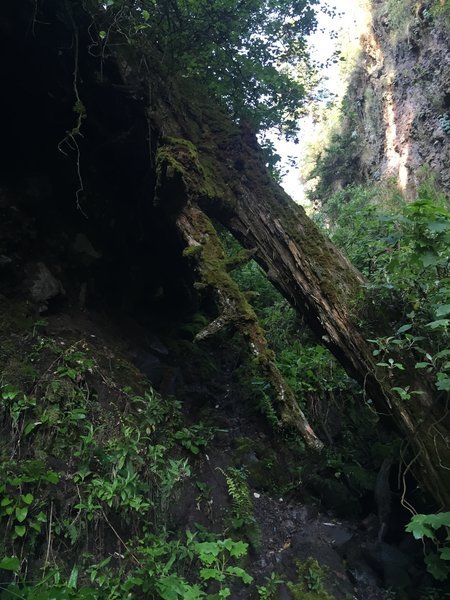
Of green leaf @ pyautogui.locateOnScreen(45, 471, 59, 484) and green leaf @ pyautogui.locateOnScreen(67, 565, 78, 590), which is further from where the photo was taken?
green leaf @ pyautogui.locateOnScreen(45, 471, 59, 484)

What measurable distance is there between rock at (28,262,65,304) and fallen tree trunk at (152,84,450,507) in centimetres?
178

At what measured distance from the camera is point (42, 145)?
5363mm

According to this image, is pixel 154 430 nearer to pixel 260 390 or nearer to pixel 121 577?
pixel 121 577

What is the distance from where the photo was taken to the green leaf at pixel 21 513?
104 inches

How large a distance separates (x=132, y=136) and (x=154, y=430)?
3401mm

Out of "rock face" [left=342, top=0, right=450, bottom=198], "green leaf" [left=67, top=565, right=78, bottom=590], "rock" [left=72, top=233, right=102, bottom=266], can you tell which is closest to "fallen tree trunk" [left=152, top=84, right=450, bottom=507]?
A: "rock" [left=72, top=233, right=102, bottom=266]

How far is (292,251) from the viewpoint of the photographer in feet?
14.8

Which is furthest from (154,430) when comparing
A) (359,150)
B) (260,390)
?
(359,150)

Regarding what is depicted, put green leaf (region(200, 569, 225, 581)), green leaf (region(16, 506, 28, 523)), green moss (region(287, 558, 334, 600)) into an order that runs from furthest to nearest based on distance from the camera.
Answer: green moss (region(287, 558, 334, 600))
green leaf (region(200, 569, 225, 581))
green leaf (region(16, 506, 28, 523))

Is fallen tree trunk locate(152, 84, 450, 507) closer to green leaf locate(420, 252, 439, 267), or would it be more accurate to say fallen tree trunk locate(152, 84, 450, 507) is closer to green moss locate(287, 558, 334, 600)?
green leaf locate(420, 252, 439, 267)

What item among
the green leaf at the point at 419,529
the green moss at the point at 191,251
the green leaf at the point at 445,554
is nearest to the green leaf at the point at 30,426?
the green moss at the point at 191,251

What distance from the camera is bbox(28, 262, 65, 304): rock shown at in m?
4.60

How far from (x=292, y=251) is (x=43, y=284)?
9.03 feet

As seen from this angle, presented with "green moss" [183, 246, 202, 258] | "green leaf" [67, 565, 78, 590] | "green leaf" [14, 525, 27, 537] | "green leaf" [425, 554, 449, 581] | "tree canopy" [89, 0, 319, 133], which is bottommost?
"green leaf" [425, 554, 449, 581]
